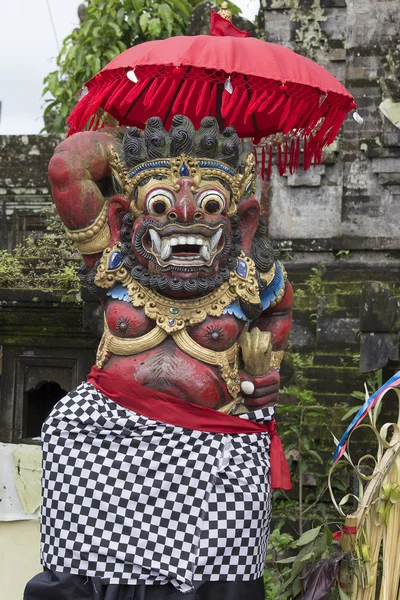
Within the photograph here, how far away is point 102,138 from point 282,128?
939mm

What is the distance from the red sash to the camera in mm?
3932

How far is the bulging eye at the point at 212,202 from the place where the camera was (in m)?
4.04

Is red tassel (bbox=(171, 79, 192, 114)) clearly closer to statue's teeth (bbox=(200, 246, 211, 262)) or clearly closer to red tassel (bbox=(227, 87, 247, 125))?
red tassel (bbox=(227, 87, 247, 125))

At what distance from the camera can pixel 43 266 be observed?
18.4 feet

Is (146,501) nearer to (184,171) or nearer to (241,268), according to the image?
(241,268)

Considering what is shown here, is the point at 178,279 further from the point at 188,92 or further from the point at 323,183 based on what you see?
the point at 323,183

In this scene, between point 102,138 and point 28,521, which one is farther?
point 28,521

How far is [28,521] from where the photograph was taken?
17.4ft

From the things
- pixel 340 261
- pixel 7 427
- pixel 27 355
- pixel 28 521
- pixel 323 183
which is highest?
pixel 323 183

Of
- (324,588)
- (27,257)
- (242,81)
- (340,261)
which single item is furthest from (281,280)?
(340,261)

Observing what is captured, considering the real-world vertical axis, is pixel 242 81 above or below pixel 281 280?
above

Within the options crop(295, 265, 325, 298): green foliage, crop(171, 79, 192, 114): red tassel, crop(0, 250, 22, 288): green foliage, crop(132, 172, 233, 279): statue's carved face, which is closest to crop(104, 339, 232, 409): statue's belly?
crop(132, 172, 233, 279): statue's carved face

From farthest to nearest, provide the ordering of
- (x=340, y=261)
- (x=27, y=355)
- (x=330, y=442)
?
(x=340, y=261) < (x=330, y=442) < (x=27, y=355)

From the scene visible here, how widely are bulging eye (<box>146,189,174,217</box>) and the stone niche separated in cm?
164
